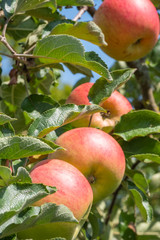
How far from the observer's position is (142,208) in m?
1.14

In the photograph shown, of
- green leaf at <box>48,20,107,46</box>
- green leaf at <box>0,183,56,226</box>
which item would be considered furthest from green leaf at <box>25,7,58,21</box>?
green leaf at <box>0,183,56,226</box>

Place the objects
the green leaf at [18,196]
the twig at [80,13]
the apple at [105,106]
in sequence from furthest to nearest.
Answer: the twig at [80,13] < the apple at [105,106] < the green leaf at [18,196]

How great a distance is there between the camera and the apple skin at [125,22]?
1.43 m

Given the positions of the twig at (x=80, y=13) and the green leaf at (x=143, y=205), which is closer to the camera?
the green leaf at (x=143, y=205)

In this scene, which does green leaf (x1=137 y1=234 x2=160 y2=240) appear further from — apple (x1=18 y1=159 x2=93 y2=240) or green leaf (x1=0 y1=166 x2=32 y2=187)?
green leaf (x1=0 y1=166 x2=32 y2=187)

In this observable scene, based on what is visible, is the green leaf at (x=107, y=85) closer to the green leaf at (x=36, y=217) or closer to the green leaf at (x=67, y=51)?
the green leaf at (x=67, y=51)

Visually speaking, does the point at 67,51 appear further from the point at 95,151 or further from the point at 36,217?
the point at 36,217

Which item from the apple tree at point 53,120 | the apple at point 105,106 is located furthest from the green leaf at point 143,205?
the apple at point 105,106

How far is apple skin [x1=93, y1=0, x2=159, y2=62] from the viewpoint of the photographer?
1.43 m

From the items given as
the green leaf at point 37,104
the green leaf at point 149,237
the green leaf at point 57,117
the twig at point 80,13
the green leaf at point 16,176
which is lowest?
the green leaf at point 149,237

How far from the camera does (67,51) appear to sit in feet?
3.53

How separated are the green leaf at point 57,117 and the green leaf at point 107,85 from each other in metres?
Answer: 0.12

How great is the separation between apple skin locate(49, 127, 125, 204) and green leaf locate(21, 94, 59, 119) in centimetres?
32

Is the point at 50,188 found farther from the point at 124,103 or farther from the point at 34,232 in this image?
the point at 124,103
